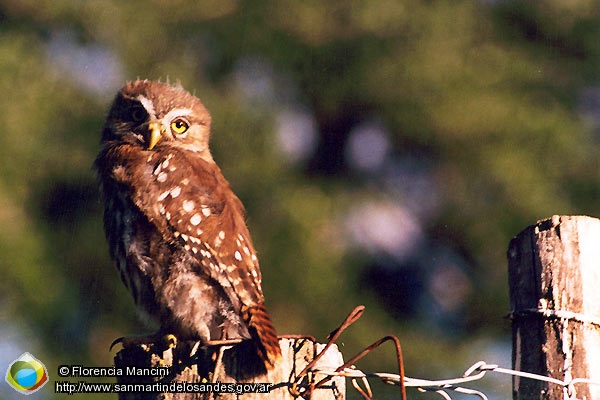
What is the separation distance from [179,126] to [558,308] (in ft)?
6.08

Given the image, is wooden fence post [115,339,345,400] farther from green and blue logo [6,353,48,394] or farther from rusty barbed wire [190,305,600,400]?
green and blue logo [6,353,48,394]

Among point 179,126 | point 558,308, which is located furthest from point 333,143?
point 558,308

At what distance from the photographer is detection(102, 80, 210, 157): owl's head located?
3.39m

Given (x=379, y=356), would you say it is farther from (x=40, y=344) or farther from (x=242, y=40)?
(x=242, y=40)

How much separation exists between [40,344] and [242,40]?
185cm

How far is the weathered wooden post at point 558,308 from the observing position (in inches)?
79.0

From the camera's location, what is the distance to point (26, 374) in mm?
3275

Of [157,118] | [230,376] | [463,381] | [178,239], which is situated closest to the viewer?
[230,376]

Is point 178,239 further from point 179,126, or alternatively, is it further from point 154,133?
point 179,126

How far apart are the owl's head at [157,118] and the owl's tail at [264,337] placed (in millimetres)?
1161

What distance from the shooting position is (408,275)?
174 inches

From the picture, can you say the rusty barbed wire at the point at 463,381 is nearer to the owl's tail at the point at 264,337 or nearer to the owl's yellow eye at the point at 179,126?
the owl's tail at the point at 264,337

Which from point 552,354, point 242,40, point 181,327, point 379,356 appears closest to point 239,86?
point 242,40

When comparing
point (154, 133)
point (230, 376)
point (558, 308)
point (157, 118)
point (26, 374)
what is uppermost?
point (157, 118)
